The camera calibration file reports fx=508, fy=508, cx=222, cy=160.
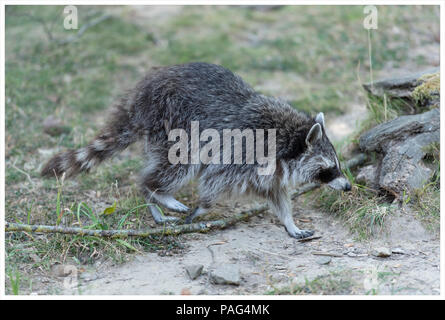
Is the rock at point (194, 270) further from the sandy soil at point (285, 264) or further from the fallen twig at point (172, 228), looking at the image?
the fallen twig at point (172, 228)

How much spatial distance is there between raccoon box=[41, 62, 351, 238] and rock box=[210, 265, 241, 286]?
100 cm

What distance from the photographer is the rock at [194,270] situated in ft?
11.5

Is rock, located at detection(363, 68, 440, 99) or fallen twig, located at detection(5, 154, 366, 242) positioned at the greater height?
rock, located at detection(363, 68, 440, 99)

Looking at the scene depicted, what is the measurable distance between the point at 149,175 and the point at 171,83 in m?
0.85

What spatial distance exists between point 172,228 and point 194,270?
0.63 metres

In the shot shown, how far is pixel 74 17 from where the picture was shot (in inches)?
328

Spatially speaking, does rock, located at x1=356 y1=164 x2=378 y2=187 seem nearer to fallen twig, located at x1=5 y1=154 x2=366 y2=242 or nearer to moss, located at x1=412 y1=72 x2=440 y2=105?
fallen twig, located at x1=5 y1=154 x2=366 y2=242

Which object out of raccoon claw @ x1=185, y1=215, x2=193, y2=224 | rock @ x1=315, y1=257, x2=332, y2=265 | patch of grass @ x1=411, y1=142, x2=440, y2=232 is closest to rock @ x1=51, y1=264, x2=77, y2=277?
raccoon claw @ x1=185, y1=215, x2=193, y2=224

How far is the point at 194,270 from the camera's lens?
11.6 ft

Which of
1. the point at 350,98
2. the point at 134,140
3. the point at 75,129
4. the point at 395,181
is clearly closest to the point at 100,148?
the point at 134,140

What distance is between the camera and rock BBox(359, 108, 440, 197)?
4.34 meters

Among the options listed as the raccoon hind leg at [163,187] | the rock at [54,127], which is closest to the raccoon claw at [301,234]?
the raccoon hind leg at [163,187]

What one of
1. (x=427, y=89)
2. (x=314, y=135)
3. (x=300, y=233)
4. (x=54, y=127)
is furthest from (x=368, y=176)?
(x=54, y=127)

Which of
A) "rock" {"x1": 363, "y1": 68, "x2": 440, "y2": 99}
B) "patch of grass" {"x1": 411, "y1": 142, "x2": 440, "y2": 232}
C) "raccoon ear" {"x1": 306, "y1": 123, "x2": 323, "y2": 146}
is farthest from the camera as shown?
"rock" {"x1": 363, "y1": 68, "x2": 440, "y2": 99}
